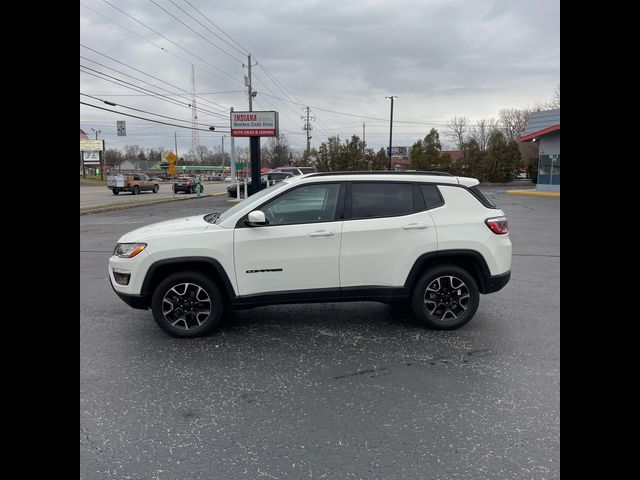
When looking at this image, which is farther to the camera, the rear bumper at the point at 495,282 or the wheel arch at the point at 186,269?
the rear bumper at the point at 495,282

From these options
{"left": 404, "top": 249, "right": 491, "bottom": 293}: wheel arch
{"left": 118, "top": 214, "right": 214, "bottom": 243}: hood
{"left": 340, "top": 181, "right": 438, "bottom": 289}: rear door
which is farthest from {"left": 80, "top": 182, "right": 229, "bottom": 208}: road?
{"left": 404, "top": 249, "right": 491, "bottom": 293}: wheel arch

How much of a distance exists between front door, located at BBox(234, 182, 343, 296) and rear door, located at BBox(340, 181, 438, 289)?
0.45 ft

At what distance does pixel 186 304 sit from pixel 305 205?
166 cm

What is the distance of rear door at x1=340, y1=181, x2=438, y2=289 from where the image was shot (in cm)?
482

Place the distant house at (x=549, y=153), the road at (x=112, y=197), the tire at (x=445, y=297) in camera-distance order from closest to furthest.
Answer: the tire at (x=445, y=297)
the road at (x=112, y=197)
the distant house at (x=549, y=153)

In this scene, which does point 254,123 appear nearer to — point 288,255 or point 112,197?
point 112,197

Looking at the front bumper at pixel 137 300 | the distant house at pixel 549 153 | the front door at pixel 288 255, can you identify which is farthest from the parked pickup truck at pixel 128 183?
the front door at pixel 288 255

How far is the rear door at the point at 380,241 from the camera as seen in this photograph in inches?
190

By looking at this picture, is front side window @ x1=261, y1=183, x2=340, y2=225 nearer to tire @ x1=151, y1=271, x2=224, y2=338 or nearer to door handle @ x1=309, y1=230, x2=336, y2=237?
door handle @ x1=309, y1=230, x2=336, y2=237

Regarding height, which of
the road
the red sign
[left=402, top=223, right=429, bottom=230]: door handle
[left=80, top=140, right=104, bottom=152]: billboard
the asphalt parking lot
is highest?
[left=80, top=140, right=104, bottom=152]: billboard

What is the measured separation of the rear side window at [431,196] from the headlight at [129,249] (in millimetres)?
3082

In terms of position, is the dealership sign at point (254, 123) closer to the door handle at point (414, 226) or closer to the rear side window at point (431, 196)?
the rear side window at point (431, 196)

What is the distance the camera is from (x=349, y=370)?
4.04m
